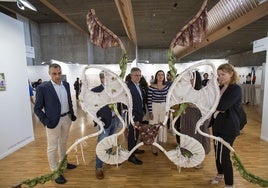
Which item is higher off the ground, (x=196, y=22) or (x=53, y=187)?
(x=196, y=22)

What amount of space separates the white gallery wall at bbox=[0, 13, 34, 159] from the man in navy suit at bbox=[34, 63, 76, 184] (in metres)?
1.38

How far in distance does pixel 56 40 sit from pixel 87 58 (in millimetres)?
2284

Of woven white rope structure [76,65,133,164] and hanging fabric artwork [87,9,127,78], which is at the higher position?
hanging fabric artwork [87,9,127,78]

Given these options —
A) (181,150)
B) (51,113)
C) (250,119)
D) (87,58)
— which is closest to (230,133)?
(181,150)

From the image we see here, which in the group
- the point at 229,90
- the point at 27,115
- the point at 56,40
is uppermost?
the point at 56,40

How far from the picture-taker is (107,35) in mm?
1275

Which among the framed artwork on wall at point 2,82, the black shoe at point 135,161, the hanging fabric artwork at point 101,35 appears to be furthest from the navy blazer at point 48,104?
the framed artwork on wall at point 2,82

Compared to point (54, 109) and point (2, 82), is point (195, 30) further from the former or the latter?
point (2, 82)

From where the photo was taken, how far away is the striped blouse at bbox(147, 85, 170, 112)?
2697mm

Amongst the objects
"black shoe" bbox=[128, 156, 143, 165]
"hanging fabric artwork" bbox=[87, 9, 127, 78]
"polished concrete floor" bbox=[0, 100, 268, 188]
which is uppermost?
"hanging fabric artwork" bbox=[87, 9, 127, 78]

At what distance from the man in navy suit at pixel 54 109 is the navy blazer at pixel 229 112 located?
1.77 meters

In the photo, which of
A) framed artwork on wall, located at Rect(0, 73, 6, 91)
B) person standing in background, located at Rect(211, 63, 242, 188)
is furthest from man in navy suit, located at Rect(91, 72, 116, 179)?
framed artwork on wall, located at Rect(0, 73, 6, 91)

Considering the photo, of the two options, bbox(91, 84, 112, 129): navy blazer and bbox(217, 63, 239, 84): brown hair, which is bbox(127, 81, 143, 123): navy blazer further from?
bbox(217, 63, 239, 84): brown hair

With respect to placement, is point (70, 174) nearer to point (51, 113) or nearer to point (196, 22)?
point (51, 113)
